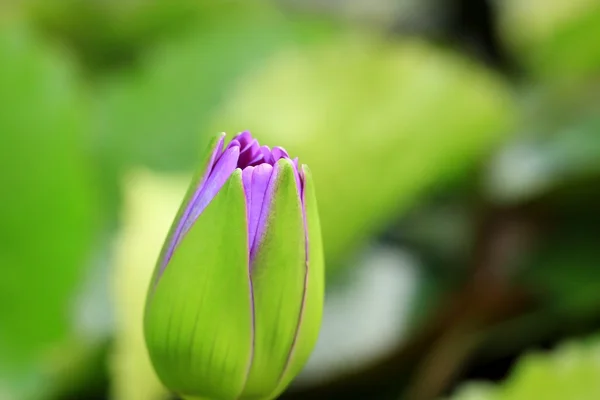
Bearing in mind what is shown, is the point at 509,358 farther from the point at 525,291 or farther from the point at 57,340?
the point at 57,340

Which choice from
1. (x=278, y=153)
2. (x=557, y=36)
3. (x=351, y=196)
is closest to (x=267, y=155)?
(x=278, y=153)

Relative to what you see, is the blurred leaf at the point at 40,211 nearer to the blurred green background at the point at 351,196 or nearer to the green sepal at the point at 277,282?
Answer: the blurred green background at the point at 351,196

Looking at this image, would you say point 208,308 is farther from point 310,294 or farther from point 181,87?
point 181,87

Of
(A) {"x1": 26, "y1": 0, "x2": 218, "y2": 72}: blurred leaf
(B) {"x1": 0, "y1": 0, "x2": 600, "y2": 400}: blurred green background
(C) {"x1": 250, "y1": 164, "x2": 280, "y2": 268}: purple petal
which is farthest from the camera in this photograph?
(A) {"x1": 26, "y1": 0, "x2": 218, "y2": 72}: blurred leaf

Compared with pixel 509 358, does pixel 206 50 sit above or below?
above

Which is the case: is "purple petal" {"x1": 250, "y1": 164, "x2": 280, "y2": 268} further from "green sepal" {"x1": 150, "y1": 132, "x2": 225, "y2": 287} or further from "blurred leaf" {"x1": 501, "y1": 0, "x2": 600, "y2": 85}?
"blurred leaf" {"x1": 501, "y1": 0, "x2": 600, "y2": 85}

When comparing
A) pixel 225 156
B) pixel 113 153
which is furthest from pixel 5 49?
pixel 225 156

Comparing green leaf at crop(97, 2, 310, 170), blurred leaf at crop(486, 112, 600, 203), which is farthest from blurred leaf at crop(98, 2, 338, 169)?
blurred leaf at crop(486, 112, 600, 203)
